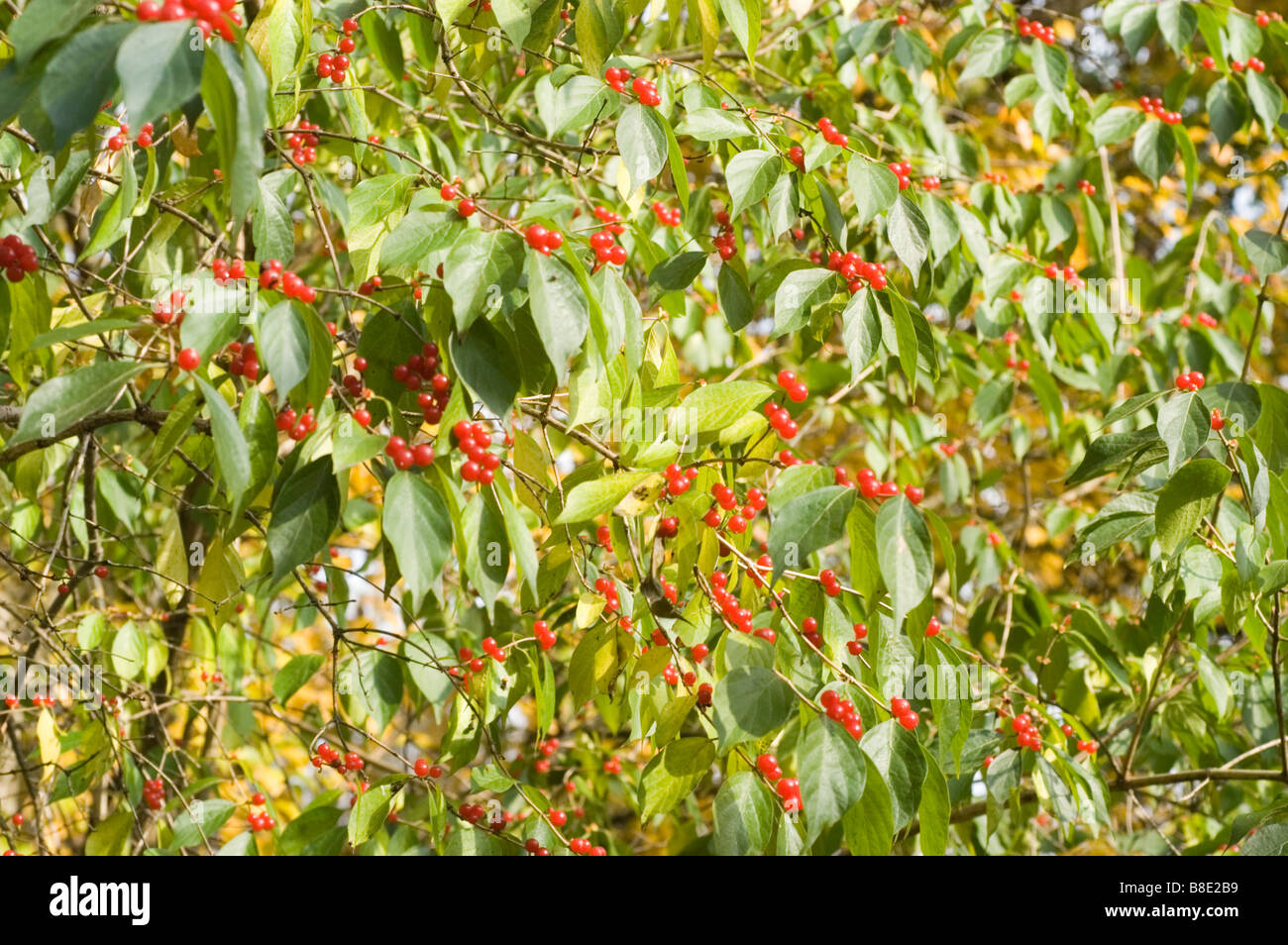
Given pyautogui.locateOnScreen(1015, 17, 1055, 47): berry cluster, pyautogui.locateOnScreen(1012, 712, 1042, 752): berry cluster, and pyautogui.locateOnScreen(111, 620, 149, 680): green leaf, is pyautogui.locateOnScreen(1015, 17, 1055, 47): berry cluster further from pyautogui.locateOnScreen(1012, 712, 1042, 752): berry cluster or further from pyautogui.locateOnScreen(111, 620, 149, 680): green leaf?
pyautogui.locateOnScreen(111, 620, 149, 680): green leaf

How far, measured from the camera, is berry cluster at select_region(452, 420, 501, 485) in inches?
48.6

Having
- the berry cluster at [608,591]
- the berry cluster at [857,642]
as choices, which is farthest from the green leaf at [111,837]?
the berry cluster at [857,642]

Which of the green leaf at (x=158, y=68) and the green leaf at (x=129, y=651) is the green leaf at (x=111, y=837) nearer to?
the green leaf at (x=129, y=651)

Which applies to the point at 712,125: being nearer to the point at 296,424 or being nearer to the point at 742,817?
the point at 296,424

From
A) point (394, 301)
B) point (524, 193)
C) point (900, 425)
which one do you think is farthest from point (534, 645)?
point (900, 425)

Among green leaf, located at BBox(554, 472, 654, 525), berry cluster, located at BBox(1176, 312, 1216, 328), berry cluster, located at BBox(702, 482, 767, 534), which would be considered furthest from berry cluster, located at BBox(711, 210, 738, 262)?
berry cluster, located at BBox(1176, 312, 1216, 328)

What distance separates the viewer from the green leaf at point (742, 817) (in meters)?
1.37

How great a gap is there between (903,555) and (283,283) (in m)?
0.79

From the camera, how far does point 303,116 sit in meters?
2.44

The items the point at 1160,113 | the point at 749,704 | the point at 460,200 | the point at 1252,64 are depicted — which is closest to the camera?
the point at 749,704

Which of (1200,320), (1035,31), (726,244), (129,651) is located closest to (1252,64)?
(1035,31)

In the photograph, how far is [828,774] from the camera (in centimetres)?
125

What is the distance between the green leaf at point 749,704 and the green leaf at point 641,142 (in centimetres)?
71

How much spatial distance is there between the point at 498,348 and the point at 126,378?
405mm
